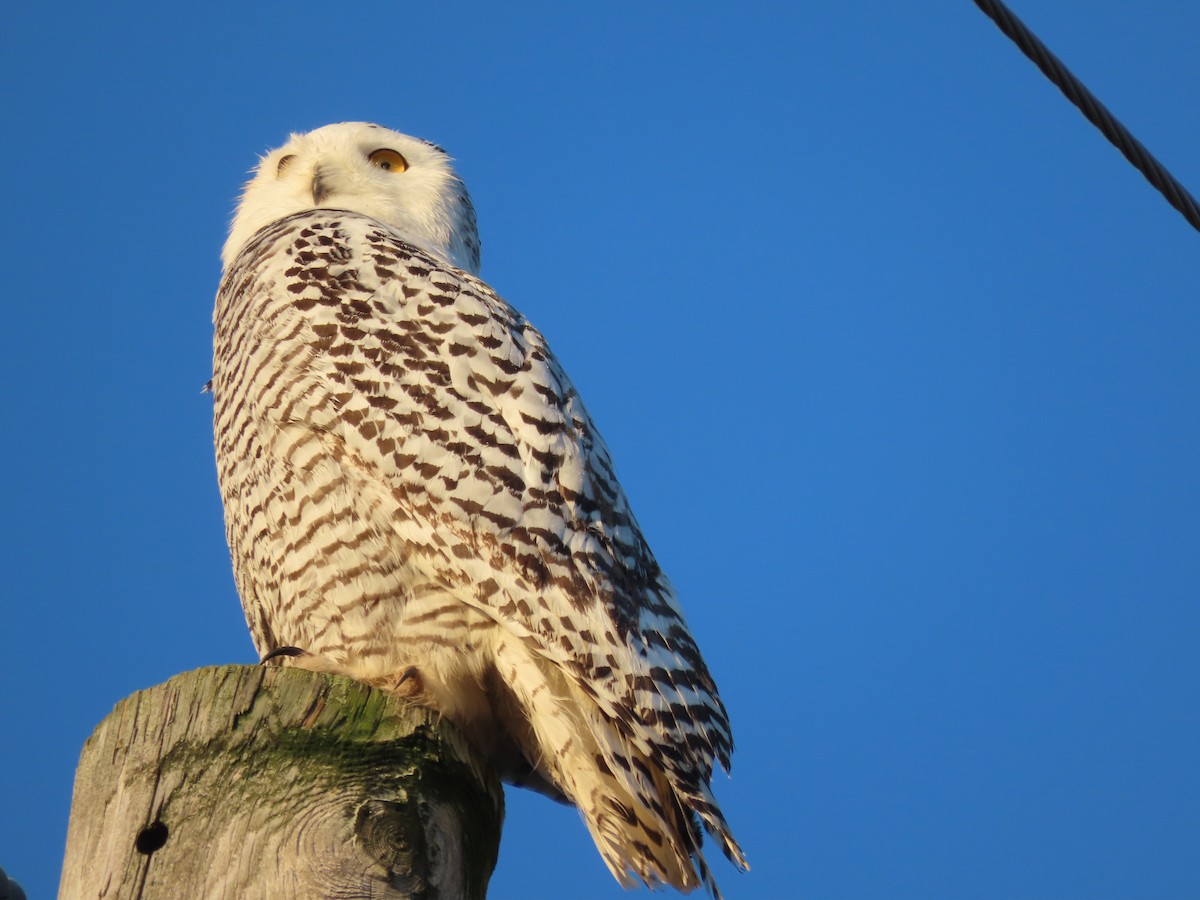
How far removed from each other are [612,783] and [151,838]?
1.31 meters

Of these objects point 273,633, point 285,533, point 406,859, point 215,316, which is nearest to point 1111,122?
point 406,859

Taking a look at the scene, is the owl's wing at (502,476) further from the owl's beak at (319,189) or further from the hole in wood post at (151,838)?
the hole in wood post at (151,838)

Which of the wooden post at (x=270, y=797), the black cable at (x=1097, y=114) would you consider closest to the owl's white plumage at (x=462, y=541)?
the wooden post at (x=270, y=797)

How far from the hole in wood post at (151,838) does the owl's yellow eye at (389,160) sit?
3.44 metres

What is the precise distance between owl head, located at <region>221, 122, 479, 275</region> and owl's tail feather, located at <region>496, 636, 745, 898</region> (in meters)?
2.03

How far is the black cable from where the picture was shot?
8.46 ft

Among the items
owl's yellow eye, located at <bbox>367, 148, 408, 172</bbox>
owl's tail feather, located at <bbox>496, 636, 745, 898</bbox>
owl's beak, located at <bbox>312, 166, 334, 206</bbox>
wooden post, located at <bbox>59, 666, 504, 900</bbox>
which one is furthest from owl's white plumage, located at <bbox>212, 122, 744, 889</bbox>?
owl's yellow eye, located at <bbox>367, 148, 408, 172</bbox>

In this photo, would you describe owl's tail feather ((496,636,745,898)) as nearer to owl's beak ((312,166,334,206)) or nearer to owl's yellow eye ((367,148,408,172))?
owl's beak ((312,166,334,206))

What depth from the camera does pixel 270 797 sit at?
7.41 feet

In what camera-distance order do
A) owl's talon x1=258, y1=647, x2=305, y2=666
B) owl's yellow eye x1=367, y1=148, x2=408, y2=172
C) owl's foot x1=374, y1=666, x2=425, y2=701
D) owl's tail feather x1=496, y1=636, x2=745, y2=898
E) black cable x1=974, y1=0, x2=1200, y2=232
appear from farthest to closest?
1. owl's yellow eye x1=367, y1=148, x2=408, y2=172
2. owl's talon x1=258, y1=647, x2=305, y2=666
3. owl's foot x1=374, y1=666, x2=425, y2=701
4. owl's tail feather x1=496, y1=636, x2=745, y2=898
5. black cable x1=974, y1=0, x2=1200, y2=232

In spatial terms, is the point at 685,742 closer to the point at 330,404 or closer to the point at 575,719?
the point at 575,719

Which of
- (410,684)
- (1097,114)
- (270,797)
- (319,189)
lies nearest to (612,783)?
(410,684)

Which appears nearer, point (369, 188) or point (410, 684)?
point (410, 684)

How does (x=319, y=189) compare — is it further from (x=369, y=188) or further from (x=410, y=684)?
(x=410, y=684)
